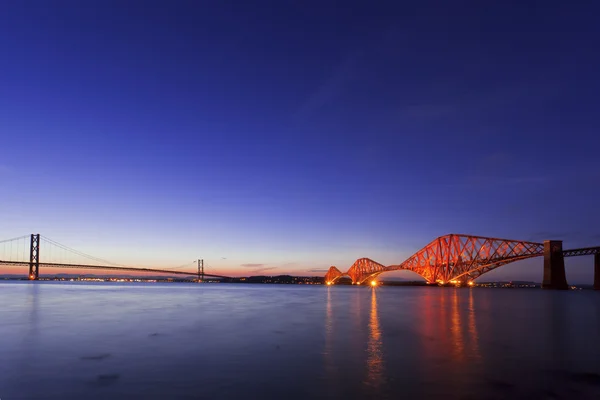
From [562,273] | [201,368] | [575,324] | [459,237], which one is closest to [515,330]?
[575,324]

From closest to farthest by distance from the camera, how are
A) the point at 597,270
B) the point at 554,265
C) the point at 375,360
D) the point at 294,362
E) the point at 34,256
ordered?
the point at 294,362
the point at 375,360
the point at 554,265
the point at 597,270
the point at 34,256

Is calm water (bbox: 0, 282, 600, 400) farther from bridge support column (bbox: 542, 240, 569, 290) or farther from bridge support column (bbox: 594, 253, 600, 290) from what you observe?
bridge support column (bbox: 594, 253, 600, 290)

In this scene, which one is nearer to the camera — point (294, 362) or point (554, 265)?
point (294, 362)

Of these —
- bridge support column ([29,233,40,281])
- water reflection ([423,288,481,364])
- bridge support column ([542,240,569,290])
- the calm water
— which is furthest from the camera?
bridge support column ([29,233,40,281])

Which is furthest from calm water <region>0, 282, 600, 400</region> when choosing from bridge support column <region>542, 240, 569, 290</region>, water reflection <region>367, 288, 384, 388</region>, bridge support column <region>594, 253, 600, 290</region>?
bridge support column <region>594, 253, 600, 290</region>

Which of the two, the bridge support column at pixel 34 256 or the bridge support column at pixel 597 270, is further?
the bridge support column at pixel 34 256

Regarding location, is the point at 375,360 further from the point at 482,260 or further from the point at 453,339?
the point at 482,260

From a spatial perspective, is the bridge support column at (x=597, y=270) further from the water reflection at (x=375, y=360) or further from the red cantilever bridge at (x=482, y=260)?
the water reflection at (x=375, y=360)

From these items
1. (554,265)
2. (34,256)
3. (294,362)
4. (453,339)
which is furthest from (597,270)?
(34,256)

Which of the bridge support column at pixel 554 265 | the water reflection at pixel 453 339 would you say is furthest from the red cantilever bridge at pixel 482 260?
the water reflection at pixel 453 339
